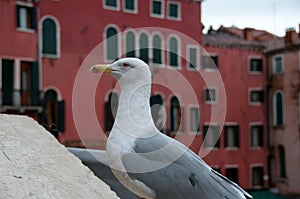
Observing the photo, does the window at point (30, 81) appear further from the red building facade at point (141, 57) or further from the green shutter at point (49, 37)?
the green shutter at point (49, 37)

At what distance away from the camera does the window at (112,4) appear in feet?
51.5


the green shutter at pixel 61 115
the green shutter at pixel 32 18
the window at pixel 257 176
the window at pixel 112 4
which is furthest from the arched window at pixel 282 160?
the green shutter at pixel 32 18

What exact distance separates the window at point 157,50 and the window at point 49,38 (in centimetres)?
339

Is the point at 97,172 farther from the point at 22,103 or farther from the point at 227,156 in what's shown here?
the point at 227,156

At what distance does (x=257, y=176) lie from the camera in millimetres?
20516

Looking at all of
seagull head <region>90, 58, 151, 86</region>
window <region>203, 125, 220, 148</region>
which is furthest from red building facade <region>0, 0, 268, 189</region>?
seagull head <region>90, 58, 151, 86</region>

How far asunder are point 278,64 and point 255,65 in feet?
2.96

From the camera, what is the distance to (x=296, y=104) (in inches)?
780

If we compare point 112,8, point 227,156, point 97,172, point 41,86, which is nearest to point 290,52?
point 227,156

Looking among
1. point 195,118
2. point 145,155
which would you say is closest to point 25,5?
point 195,118

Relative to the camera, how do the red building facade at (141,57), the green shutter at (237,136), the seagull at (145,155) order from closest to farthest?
the seagull at (145,155), the red building facade at (141,57), the green shutter at (237,136)

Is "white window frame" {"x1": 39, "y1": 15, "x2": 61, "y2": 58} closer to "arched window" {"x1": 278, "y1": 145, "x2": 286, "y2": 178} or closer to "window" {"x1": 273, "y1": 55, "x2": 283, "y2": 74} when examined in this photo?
"window" {"x1": 273, "y1": 55, "x2": 283, "y2": 74}

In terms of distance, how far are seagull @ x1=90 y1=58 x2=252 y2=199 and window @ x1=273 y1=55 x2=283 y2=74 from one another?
18.9 meters

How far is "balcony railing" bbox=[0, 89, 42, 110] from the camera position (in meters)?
13.1
